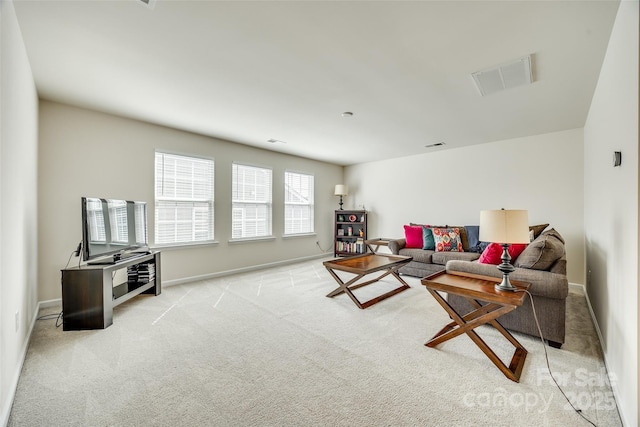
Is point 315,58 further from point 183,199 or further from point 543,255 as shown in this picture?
point 183,199

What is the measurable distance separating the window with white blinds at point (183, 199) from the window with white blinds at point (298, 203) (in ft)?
5.71

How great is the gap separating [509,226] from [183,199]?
428 cm

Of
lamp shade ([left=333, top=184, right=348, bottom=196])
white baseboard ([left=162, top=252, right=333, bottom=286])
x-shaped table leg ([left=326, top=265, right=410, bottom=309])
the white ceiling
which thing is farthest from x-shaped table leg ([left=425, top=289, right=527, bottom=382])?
lamp shade ([left=333, top=184, right=348, bottom=196])

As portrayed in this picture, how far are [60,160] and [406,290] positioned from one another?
4.76 meters

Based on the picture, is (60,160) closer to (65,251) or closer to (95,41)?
(65,251)

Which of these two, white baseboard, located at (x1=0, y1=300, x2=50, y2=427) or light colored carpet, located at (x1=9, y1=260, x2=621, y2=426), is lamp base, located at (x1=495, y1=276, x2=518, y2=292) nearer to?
light colored carpet, located at (x1=9, y1=260, x2=621, y2=426)

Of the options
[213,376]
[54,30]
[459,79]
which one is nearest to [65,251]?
[54,30]

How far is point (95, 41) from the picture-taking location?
2.06m

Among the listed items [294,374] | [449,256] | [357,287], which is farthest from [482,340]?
[449,256]

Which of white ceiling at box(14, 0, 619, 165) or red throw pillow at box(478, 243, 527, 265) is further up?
white ceiling at box(14, 0, 619, 165)

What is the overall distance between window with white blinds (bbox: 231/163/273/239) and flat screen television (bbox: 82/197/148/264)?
1556mm

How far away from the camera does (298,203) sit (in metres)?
6.21

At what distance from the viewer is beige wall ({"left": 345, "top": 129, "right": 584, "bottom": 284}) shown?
162 inches

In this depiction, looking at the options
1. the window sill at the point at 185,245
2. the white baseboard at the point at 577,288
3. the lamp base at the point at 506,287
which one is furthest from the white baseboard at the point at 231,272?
the white baseboard at the point at 577,288
